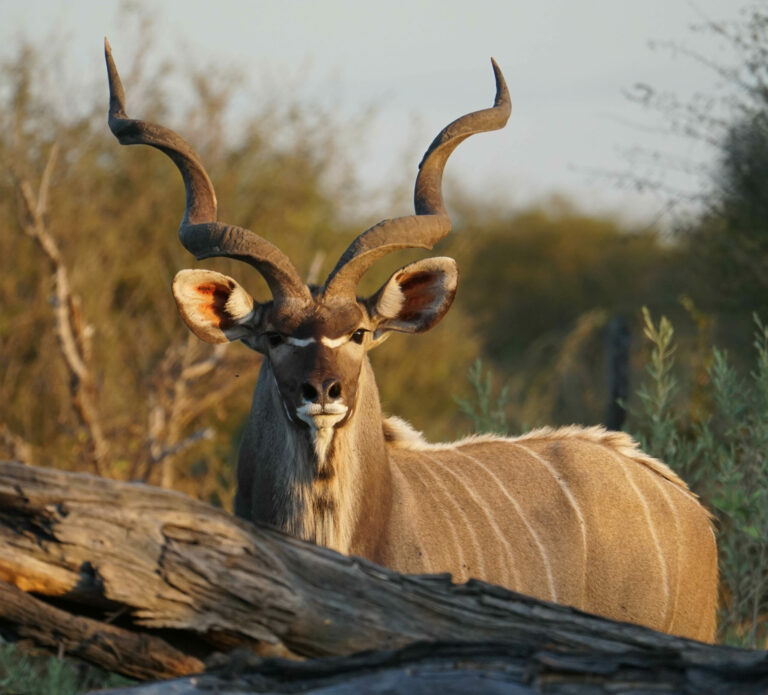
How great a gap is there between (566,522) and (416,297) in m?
0.97

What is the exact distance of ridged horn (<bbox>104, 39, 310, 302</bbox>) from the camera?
3.74 metres

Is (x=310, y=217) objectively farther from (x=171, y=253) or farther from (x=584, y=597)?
(x=584, y=597)

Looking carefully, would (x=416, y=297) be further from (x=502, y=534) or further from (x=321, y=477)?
(x=502, y=534)

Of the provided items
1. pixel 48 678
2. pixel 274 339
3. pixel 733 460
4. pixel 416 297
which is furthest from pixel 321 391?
pixel 733 460

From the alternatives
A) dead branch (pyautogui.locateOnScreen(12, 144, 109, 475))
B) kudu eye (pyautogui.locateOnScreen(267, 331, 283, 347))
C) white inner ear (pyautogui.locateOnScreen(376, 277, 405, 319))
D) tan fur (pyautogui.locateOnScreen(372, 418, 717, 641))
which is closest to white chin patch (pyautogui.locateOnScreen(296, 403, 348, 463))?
kudu eye (pyautogui.locateOnScreen(267, 331, 283, 347))

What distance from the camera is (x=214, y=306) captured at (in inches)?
156

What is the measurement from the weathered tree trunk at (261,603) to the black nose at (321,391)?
1.39 meters

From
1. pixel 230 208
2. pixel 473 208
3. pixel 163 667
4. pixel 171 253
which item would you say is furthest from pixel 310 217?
pixel 473 208

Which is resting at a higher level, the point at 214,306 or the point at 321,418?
the point at 214,306

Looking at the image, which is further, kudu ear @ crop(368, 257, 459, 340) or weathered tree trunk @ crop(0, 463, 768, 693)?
kudu ear @ crop(368, 257, 459, 340)

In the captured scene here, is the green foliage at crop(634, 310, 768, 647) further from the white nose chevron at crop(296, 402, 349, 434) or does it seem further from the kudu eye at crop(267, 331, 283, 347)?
the kudu eye at crop(267, 331, 283, 347)

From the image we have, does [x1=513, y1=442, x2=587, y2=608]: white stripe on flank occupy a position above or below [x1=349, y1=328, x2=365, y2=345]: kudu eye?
below

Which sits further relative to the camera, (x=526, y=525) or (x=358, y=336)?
(x=526, y=525)

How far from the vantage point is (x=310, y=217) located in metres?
10.3
